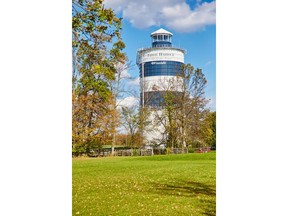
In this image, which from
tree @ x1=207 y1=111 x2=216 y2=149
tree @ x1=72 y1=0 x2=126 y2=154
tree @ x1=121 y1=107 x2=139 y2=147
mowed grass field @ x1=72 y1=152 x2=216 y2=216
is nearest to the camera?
mowed grass field @ x1=72 y1=152 x2=216 y2=216

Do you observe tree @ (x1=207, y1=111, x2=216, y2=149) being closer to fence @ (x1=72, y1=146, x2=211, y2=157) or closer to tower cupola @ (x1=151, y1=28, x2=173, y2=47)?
fence @ (x1=72, y1=146, x2=211, y2=157)

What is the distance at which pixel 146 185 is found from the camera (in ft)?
12.0

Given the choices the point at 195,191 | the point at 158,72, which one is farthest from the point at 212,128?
the point at 158,72

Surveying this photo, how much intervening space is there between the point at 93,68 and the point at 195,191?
60.0 inches

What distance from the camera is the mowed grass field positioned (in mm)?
3393

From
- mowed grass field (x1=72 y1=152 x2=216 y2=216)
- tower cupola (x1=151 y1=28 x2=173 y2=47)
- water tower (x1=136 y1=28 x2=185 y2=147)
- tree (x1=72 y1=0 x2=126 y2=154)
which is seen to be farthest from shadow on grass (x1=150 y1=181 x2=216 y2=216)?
tower cupola (x1=151 y1=28 x2=173 y2=47)

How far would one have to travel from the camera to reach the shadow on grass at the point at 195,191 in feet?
11.2

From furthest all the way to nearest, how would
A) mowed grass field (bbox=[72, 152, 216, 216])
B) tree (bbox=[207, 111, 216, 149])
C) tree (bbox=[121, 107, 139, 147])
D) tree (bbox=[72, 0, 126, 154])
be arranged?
tree (bbox=[72, 0, 126, 154]), tree (bbox=[121, 107, 139, 147]), tree (bbox=[207, 111, 216, 149]), mowed grass field (bbox=[72, 152, 216, 216])

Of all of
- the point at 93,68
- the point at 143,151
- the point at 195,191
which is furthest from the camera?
the point at 93,68

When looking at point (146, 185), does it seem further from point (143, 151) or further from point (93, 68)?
point (93, 68)

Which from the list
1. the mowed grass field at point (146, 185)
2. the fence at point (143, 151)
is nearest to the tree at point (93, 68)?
the fence at point (143, 151)

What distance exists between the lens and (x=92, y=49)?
154 inches
